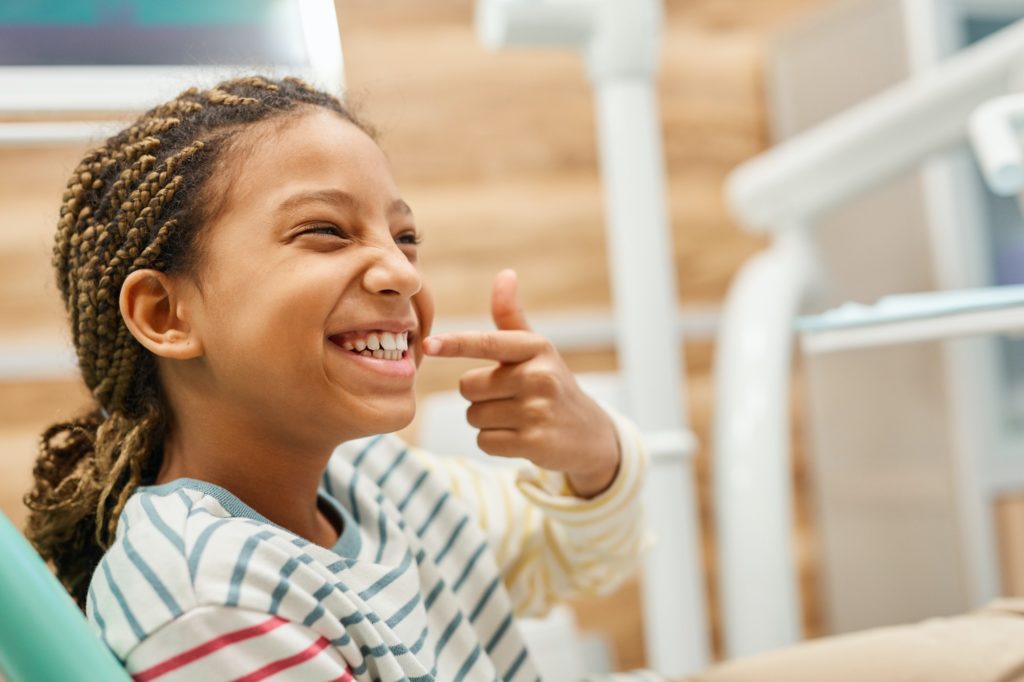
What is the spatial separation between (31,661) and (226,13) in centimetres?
76

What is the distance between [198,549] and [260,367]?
124 millimetres

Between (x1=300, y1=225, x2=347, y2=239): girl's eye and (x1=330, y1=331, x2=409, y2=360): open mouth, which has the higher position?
(x1=300, y1=225, x2=347, y2=239): girl's eye

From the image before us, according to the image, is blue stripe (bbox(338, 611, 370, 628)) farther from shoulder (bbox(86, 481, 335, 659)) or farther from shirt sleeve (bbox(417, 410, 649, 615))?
shirt sleeve (bbox(417, 410, 649, 615))

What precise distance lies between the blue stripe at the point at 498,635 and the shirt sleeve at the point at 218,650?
26 cm

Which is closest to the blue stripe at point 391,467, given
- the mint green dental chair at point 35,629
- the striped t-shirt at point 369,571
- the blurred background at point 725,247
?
the striped t-shirt at point 369,571

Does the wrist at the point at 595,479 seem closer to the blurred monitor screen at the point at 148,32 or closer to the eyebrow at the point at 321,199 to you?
the eyebrow at the point at 321,199

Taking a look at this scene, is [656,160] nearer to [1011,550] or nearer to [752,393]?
[752,393]

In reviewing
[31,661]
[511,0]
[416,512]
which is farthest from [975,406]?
[31,661]

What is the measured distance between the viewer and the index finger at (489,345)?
64 centimetres

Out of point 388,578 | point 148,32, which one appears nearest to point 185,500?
point 388,578

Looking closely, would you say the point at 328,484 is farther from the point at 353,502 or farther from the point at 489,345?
the point at 489,345

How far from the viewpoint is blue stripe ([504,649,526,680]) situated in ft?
2.41

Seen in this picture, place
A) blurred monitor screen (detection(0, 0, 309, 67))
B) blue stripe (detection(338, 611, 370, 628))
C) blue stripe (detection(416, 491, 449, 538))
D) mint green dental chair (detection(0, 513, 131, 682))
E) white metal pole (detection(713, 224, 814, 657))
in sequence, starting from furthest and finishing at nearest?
white metal pole (detection(713, 224, 814, 657)), blurred monitor screen (detection(0, 0, 309, 67)), blue stripe (detection(416, 491, 449, 538)), blue stripe (detection(338, 611, 370, 628)), mint green dental chair (detection(0, 513, 131, 682))

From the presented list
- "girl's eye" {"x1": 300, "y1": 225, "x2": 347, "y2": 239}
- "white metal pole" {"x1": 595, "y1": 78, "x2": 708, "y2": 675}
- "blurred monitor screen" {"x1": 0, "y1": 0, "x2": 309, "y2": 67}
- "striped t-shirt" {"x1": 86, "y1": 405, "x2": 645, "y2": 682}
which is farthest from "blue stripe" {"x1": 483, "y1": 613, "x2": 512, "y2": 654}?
"blurred monitor screen" {"x1": 0, "y1": 0, "x2": 309, "y2": 67}
